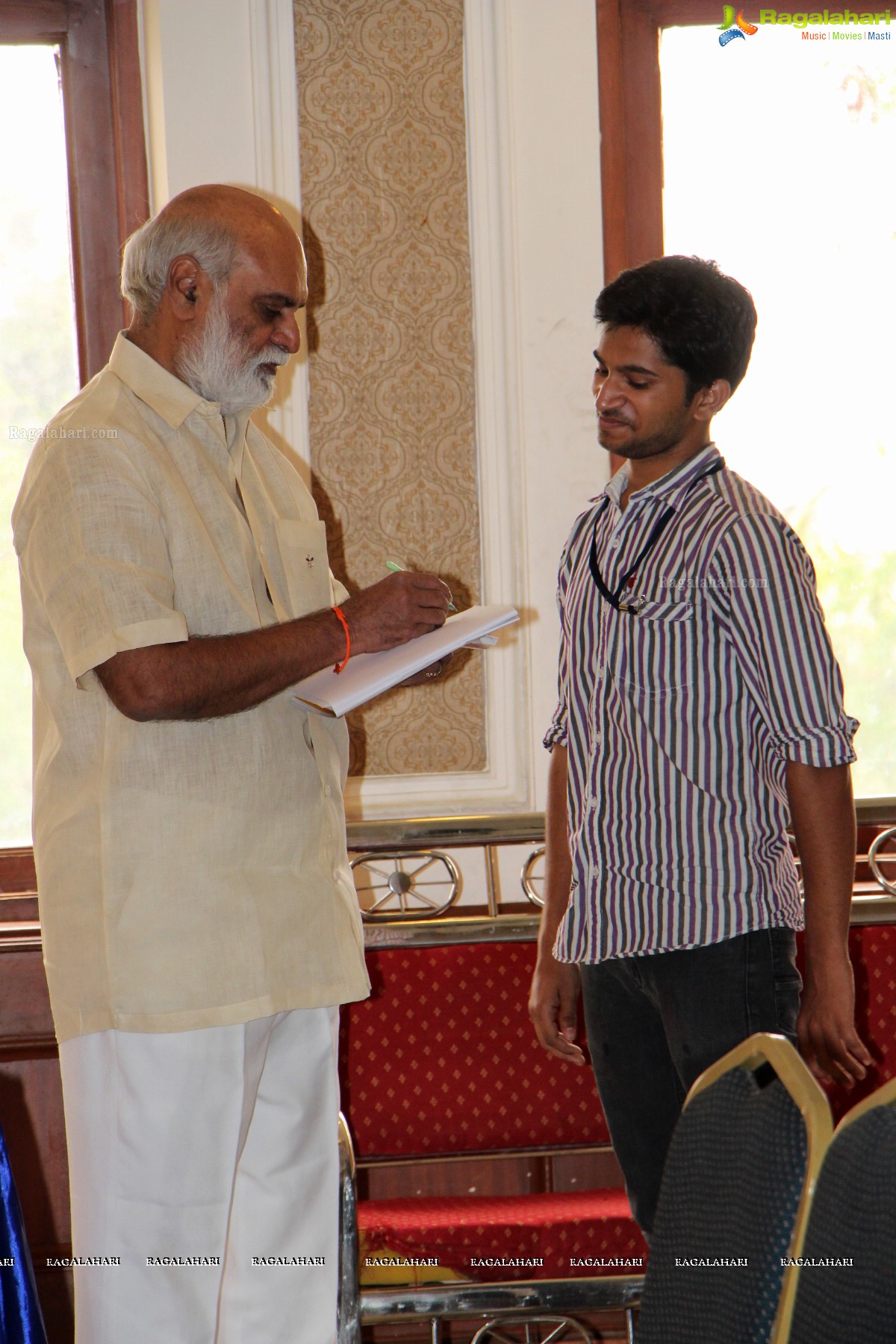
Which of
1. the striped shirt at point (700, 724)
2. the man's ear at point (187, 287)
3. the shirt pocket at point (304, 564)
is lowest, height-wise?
the striped shirt at point (700, 724)

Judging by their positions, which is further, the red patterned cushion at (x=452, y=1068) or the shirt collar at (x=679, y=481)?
the red patterned cushion at (x=452, y=1068)

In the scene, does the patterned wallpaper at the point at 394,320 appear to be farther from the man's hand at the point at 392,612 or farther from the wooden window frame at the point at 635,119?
the man's hand at the point at 392,612

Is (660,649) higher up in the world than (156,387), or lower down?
lower down

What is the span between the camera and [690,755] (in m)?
1.62

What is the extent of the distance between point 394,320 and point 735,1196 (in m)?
2.15

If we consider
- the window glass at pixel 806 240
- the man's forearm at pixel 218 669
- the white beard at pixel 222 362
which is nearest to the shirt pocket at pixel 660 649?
the man's forearm at pixel 218 669

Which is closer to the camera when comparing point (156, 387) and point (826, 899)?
point (826, 899)

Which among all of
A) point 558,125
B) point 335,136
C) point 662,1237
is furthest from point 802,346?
point 662,1237

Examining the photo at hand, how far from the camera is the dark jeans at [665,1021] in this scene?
5.11 ft

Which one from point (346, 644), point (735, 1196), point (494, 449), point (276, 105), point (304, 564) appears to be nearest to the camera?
point (735, 1196)

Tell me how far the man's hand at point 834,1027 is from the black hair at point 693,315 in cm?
80

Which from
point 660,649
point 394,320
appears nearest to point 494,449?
point 394,320

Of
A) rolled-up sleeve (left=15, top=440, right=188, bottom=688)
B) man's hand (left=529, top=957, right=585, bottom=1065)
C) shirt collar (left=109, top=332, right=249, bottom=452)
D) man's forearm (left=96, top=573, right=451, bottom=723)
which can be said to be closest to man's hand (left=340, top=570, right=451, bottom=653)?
man's forearm (left=96, top=573, right=451, bottom=723)

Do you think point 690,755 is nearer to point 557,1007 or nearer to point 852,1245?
point 557,1007
